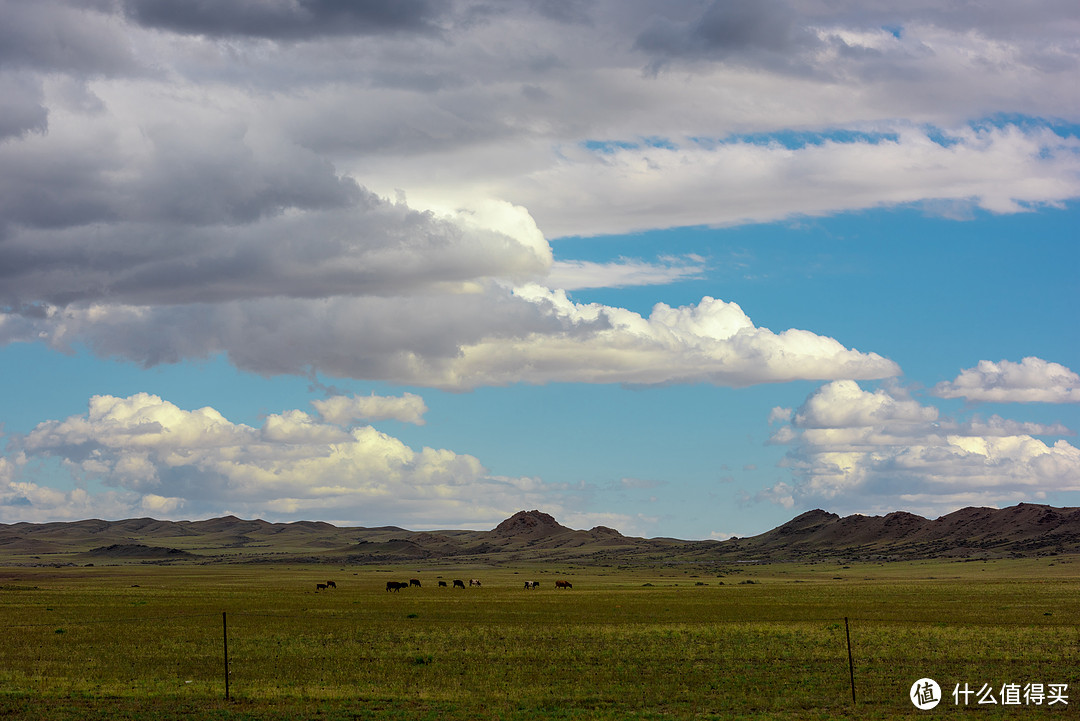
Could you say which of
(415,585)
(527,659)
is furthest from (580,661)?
(415,585)

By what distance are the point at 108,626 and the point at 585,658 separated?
2621 cm

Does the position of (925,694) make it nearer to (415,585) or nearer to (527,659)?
(527,659)

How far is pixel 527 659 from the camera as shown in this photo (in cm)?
3709

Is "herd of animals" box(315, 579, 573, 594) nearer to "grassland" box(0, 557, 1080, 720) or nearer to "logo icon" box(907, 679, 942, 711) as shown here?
"grassland" box(0, 557, 1080, 720)

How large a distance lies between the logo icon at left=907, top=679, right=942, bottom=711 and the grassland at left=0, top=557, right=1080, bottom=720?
0.40 m

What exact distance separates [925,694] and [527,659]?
1388cm

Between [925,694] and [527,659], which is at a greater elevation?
[527,659]

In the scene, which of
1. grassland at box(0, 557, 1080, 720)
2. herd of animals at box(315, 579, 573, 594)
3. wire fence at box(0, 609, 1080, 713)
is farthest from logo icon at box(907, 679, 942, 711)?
herd of animals at box(315, 579, 573, 594)

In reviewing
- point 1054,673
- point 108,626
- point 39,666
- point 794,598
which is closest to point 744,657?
point 1054,673

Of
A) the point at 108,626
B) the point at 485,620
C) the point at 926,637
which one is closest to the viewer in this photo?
the point at 926,637

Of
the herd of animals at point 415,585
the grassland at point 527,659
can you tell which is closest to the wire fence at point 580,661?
the grassland at point 527,659

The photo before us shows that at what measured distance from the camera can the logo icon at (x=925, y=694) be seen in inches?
1086

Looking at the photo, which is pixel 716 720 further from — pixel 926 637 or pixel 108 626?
pixel 108 626

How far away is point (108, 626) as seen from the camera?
5053 centimetres
